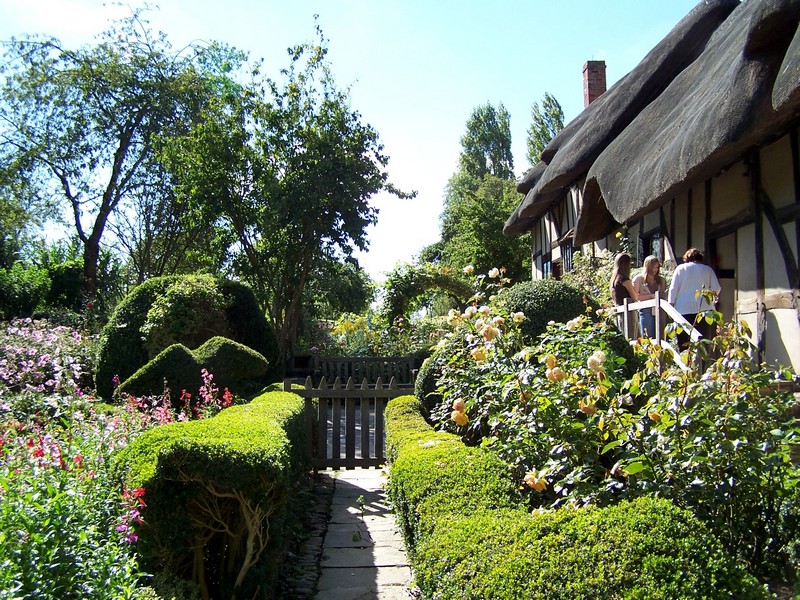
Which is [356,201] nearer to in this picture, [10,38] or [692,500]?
[692,500]

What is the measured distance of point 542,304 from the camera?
19.1ft

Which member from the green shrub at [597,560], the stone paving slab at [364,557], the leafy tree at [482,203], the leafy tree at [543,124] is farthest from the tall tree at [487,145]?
the green shrub at [597,560]

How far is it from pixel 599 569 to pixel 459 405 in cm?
139

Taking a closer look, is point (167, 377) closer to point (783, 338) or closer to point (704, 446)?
point (704, 446)

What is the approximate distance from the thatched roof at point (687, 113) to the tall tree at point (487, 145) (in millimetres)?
28845

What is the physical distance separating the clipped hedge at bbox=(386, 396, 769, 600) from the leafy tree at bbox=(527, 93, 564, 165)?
36315 millimetres

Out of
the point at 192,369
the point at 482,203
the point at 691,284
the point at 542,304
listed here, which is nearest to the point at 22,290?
the point at 482,203

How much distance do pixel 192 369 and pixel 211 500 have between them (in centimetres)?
342

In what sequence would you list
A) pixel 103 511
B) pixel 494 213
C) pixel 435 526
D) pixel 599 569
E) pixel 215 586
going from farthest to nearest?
pixel 494 213 < pixel 215 586 < pixel 103 511 < pixel 435 526 < pixel 599 569

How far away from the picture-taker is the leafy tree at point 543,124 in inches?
1481

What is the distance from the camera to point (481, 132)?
42594 mm

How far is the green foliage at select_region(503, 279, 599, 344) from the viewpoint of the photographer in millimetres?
5762

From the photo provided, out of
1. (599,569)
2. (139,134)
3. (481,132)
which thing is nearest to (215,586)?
(599,569)

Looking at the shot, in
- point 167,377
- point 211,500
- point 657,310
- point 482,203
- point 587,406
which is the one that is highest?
point 482,203
